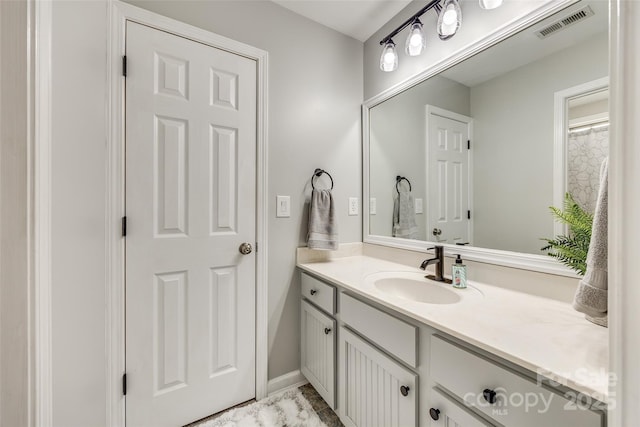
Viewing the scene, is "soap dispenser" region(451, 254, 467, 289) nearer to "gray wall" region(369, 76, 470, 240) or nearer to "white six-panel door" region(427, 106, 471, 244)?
"white six-panel door" region(427, 106, 471, 244)

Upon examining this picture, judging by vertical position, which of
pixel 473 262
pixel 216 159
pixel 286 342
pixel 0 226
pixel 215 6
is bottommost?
pixel 286 342

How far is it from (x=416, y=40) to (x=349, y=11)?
0.49 m

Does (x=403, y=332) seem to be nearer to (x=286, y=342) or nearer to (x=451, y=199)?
(x=451, y=199)

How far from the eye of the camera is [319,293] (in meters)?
1.39

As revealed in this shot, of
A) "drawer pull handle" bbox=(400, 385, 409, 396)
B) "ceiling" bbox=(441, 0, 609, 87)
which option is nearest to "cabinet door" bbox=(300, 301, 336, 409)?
"drawer pull handle" bbox=(400, 385, 409, 396)

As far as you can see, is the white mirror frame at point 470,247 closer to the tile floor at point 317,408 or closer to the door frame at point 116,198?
the tile floor at point 317,408

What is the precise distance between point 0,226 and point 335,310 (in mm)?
1123

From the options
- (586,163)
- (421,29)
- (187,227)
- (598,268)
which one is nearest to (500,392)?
(598,268)

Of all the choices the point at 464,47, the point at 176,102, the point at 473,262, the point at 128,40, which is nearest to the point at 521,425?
the point at 473,262

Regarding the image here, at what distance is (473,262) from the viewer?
4.01ft

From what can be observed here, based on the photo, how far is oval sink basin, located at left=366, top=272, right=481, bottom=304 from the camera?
3.77 feet

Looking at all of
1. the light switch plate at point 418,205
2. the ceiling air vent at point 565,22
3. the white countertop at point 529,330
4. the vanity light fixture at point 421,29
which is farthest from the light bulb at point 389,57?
the white countertop at point 529,330

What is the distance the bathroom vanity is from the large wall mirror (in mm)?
255

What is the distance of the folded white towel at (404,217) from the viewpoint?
5.23 ft
